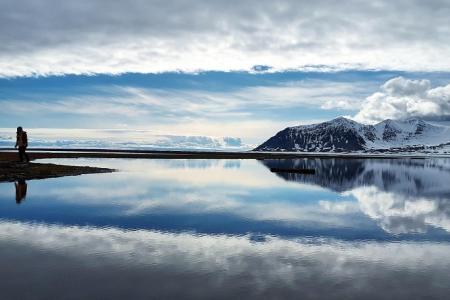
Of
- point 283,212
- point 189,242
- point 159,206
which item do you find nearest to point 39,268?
point 189,242

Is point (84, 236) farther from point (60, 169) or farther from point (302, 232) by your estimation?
point (60, 169)

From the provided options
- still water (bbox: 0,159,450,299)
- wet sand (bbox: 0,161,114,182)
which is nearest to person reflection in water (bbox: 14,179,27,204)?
still water (bbox: 0,159,450,299)

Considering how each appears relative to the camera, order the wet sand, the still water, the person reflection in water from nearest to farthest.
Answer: the still water, the person reflection in water, the wet sand

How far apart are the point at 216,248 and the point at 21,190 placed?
26.1 metres

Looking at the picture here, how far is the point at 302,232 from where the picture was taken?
22141mm

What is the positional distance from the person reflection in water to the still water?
0.47 m

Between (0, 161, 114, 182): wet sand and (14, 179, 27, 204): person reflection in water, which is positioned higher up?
(0, 161, 114, 182): wet sand

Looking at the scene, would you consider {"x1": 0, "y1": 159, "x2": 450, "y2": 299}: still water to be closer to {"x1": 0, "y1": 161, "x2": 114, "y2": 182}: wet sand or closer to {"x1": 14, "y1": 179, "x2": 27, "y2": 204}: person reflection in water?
{"x1": 14, "y1": 179, "x2": 27, "y2": 204}: person reflection in water

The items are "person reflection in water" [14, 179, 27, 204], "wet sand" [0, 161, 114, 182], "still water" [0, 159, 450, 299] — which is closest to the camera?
"still water" [0, 159, 450, 299]

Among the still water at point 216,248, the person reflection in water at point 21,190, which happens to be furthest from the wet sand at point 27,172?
the still water at point 216,248

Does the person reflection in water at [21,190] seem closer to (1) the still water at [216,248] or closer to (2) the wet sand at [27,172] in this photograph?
(1) the still water at [216,248]

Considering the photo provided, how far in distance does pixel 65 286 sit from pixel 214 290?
15.1 ft

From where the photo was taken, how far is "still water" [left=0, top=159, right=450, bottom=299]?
1285cm

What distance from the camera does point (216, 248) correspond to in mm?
18094
